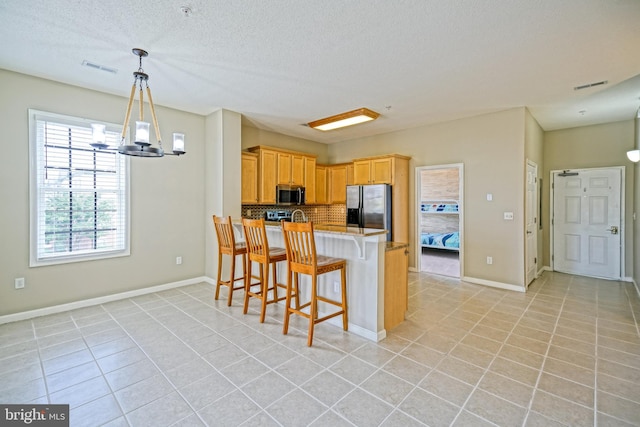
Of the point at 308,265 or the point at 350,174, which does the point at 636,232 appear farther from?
the point at 308,265

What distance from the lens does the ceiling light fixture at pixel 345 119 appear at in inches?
180

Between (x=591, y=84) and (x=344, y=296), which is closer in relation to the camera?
(x=344, y=296)

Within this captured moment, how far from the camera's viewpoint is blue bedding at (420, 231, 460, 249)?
7.23 m

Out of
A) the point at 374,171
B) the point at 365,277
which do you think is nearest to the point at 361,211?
the point at 374,171

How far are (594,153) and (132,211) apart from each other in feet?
25.5

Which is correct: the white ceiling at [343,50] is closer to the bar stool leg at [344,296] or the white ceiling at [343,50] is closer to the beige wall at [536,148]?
the beige wall at [536,148]

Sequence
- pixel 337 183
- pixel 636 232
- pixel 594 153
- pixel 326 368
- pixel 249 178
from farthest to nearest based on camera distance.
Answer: pixel 337 183, pixel 594 153, pixel 249 178, pixel 636 232, pixel 326 368

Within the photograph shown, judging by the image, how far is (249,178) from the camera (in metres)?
5.16

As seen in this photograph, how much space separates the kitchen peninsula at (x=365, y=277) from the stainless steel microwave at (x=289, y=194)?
2.50 m

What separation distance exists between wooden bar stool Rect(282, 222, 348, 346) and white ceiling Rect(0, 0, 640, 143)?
1.71 meters

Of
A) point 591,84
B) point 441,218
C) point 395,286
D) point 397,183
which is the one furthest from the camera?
point 441,218

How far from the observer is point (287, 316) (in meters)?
2.94

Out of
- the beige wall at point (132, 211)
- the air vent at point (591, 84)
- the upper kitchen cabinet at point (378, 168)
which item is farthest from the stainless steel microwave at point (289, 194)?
the air vent at point (591, 84)

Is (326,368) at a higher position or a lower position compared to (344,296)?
lower
